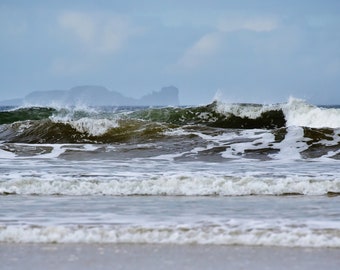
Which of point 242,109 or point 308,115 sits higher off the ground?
point 242,109

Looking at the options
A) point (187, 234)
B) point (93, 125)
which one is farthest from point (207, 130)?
point (187, 234)

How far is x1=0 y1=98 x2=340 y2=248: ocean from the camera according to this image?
5.37m

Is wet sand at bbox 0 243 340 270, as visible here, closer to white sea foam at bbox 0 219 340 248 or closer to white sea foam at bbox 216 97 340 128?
white sea foam at bbox 0 219 340 248

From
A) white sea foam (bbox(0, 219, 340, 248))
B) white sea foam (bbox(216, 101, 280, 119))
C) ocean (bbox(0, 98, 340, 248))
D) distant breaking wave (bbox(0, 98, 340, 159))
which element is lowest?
white sea foam (bbox(0, 219, 340, 248))

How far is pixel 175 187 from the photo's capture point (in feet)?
27.8

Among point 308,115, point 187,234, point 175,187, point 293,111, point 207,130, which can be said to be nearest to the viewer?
point 187,234

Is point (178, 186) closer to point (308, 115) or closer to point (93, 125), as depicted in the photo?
point (93, 125)

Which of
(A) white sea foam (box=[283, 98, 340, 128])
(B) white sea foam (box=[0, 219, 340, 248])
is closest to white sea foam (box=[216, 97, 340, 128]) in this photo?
(A) white sea foam (box=[283, 98, 340, 128])

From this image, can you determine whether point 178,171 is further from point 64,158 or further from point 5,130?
point 5,130

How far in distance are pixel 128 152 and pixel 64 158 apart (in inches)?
56.6

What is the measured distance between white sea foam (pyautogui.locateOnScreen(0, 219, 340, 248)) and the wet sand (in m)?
0.14

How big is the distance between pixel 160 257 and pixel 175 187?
3.75 metres

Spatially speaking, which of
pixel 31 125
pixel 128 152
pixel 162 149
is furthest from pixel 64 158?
pixel 31 125

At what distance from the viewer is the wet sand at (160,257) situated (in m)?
4.47
